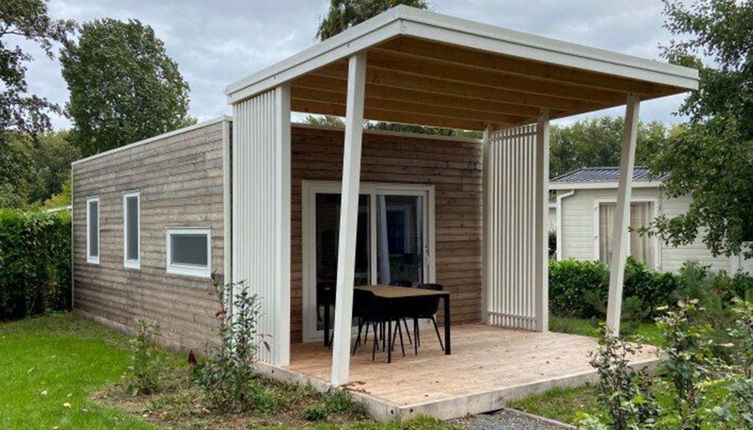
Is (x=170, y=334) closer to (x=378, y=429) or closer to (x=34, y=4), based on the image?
(x=378, y=429)

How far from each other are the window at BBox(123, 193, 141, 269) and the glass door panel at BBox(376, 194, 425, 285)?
3.36 meters

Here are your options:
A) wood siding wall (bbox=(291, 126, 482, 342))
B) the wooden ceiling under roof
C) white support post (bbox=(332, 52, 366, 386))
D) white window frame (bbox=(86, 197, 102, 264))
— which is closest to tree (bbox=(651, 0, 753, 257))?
the wooden ceiling under roof

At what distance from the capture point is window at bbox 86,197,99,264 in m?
10.7

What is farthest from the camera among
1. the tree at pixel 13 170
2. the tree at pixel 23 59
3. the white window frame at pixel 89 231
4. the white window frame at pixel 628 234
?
the tree at pixel 13 170

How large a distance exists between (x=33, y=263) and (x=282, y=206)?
24.1 ft

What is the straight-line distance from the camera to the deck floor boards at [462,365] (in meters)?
5.22

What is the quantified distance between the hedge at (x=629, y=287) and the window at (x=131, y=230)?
6.00 meters

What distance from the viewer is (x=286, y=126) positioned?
599 cm

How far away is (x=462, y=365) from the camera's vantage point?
242 inches

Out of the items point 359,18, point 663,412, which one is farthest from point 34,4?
point 663,412

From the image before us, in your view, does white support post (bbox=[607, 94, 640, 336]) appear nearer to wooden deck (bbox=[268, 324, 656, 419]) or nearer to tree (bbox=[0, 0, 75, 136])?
wooden deck (bbox=[268, 324, 656, 419])

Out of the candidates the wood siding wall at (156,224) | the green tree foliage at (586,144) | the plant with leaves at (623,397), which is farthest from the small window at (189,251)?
the green tree foliage at (586,144)

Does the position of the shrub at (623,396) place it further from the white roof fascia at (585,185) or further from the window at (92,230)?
the white roof fascia at (585,185)

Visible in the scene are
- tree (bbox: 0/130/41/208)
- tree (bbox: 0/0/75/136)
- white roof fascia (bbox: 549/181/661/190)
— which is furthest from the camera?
tree (bbox: 0/130/41/208)
